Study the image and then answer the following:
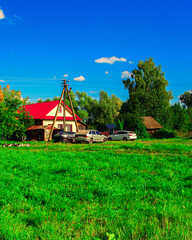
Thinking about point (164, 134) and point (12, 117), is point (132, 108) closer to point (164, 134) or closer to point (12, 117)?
point (164, 134)

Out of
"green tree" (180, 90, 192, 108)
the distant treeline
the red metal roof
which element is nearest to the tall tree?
the distant treeline

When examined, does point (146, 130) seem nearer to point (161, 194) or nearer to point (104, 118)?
point (104, 118)

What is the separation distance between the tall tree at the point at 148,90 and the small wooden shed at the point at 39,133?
25628mm

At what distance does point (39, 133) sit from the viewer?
32.5 meters

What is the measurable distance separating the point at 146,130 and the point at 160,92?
1777cm

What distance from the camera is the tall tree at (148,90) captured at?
52.5 meters

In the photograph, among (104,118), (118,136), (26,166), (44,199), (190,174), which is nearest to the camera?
(44,199)

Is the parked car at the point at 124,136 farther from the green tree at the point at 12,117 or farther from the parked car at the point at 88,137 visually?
the green tree at the point at 12,117

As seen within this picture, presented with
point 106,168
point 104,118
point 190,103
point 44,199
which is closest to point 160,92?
point 104,118

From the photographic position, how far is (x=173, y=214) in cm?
413

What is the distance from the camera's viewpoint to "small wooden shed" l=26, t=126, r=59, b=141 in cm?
3204

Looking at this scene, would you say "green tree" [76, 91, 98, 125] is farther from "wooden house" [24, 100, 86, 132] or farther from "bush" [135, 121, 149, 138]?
"bush" [135, 121, 149, 138]

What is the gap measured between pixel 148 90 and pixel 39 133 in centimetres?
3332

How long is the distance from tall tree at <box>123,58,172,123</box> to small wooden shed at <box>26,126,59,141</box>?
84.1 feet
